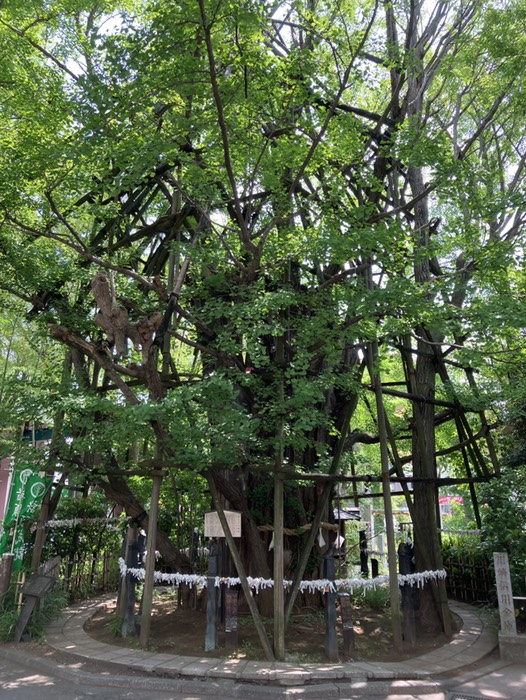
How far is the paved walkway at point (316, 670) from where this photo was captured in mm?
5934

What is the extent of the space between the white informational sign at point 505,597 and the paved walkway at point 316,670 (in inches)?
19.9

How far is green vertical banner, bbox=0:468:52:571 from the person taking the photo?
9.97 meters

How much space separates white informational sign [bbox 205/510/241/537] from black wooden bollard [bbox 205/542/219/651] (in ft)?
1.38

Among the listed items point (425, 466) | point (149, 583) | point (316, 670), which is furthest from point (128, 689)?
point (425, 466)

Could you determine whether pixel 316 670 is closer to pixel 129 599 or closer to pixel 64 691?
pixel 64 691

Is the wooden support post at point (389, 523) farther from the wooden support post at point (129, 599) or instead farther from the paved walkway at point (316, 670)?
the wooden support post at point (129, 599)

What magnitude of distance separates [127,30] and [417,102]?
6226mm

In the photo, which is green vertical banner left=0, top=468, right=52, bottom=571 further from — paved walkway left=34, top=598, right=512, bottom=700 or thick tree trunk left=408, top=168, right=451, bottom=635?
thick tree trunk left=408, top=168, right=451, bottom=635

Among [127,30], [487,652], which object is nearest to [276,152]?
[127,30]

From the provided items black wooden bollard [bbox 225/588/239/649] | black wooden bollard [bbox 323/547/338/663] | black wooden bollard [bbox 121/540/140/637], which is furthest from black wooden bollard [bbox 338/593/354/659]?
black wooden bollard [bbox 121/540/140/637]

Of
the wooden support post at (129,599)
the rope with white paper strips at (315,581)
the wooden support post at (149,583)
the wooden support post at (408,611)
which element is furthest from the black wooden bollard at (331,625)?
the wooden support post at (129,599)

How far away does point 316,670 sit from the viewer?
20.4 ft

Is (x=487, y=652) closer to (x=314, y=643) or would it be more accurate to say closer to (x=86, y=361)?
(x=314, y=643)

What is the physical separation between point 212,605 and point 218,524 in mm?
1095
